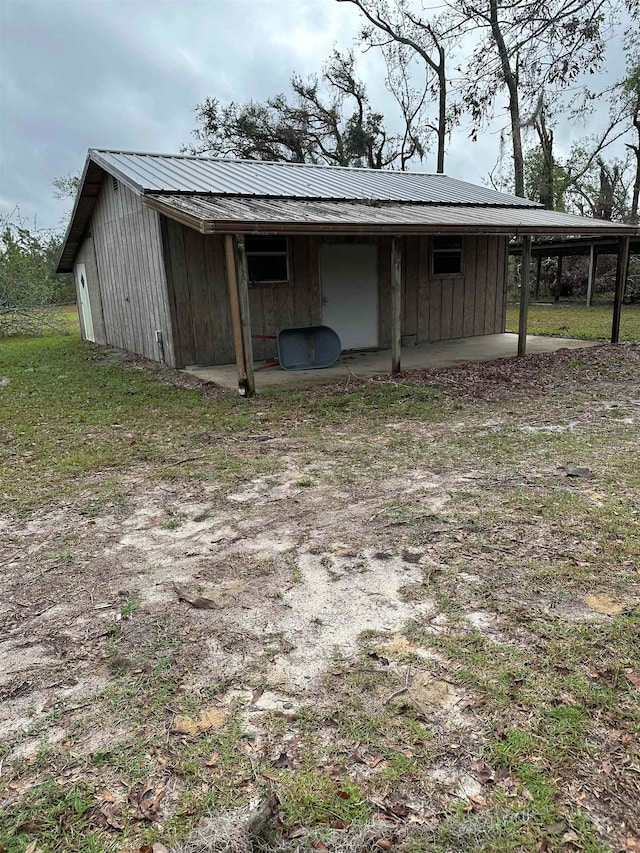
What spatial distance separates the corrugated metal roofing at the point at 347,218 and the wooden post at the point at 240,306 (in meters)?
0.34

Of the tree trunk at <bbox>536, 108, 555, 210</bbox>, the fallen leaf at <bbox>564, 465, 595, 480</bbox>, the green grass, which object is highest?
the tree trunk at <bbox>536, 108, 555, 210</bbox>

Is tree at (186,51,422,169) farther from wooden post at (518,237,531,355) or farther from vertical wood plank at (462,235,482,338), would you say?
wooden post at (518,237,531,355)

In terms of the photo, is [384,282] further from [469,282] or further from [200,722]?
[200,722]

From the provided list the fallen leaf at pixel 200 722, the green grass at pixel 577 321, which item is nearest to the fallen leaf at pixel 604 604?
the fallen leaf at pixel 200 722

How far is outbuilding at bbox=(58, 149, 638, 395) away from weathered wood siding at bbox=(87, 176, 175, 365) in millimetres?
40

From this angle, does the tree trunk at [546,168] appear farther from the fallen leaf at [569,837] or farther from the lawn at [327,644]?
the fallen leaf at [569,837]

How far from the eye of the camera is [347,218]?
7.01 meters

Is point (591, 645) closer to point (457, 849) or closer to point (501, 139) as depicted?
point (457, 849)

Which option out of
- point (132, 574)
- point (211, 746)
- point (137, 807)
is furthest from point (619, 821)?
point (132, 574)

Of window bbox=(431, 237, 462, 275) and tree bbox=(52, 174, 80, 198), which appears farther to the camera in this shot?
tree bbox=(52, 174, 80, 198)

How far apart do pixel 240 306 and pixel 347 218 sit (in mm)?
1816

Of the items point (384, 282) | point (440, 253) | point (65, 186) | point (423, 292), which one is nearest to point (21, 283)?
point (384, 282)

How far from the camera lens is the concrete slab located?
7.86m

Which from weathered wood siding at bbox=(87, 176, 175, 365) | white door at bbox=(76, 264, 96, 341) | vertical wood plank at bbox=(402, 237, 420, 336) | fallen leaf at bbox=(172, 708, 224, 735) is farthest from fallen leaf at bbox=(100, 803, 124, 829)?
white door at bbox=(76, 264, 96, 341)
